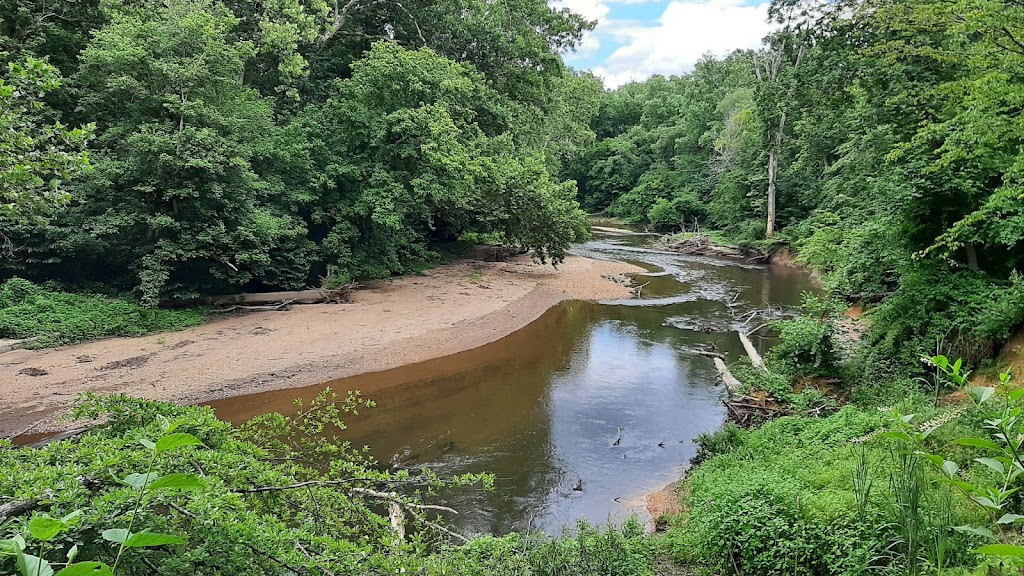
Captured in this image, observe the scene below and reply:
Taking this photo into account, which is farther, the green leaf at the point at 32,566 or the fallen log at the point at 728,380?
the fallen log at the point at 728,380

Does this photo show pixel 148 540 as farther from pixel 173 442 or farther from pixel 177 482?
pixel 173 442

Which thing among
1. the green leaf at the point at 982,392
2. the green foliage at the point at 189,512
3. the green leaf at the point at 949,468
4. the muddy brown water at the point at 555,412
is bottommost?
the muddy brown water at the point at 555,412

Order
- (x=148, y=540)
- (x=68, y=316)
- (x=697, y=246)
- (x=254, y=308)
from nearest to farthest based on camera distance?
(x=148, y=540), (x=68, y=316), (x=254, y=308), (x=697, y=246)

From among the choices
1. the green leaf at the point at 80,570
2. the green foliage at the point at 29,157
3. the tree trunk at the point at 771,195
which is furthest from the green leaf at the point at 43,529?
the tree trunk at the point at 771,195

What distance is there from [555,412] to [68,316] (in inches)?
457

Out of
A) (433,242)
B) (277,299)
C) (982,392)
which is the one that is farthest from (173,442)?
(433,242)

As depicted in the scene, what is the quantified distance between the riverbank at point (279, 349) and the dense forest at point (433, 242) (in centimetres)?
143

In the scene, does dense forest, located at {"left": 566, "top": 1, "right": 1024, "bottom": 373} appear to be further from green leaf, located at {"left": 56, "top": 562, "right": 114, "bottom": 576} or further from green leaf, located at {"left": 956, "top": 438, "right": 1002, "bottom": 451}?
green leaf, located at {"left": 56, "top": 562, "right": 114, "bottom": 576}

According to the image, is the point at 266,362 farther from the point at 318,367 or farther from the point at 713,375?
the point at 713,375

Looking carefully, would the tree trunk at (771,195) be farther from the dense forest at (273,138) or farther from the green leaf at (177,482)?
the green leaf at (177,482)

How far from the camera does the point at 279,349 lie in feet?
44.0

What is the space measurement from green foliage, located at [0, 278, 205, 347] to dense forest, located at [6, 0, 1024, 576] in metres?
0.08

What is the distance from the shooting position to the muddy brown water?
8258 millimetres

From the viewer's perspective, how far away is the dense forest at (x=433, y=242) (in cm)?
307
